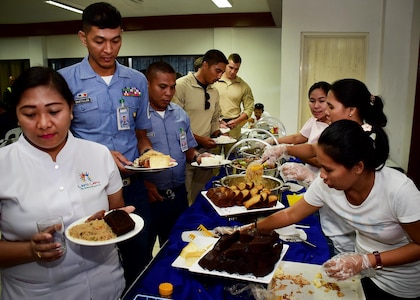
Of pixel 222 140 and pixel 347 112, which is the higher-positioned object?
pixel 347 112

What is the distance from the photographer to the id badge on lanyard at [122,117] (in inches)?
80.4

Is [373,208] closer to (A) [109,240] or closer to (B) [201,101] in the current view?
(A) [109,240]

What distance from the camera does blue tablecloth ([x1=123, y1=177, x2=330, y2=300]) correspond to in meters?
1.33

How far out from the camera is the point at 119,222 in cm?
130

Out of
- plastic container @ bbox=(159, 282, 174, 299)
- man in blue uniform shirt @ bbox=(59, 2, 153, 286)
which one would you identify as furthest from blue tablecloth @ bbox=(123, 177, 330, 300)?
man in blue uniform shirt @ bbox=(59, 2, 153, 286)

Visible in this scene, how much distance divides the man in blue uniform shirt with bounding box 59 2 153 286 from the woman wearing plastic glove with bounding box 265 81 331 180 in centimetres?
114

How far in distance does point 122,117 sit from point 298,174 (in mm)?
1367

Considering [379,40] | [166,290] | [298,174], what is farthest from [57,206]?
[379,40]

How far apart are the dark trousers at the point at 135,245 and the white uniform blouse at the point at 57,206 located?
0.66m

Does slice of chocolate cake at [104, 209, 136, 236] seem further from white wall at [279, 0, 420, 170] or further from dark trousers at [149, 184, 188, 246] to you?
white wall at [279, 0, 420, 170]

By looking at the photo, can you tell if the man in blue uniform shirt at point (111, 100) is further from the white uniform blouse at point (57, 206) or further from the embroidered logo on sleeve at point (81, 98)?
the white uniform blouse at point (57, 206)

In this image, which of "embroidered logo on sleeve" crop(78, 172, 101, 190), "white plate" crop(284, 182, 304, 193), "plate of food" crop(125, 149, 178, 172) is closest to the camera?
"embroidered logo on sleeve" crop(78, 172, 101, 190)

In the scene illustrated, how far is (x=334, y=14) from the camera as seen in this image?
5.23 meters

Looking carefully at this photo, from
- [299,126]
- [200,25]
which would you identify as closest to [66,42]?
[200,25]
